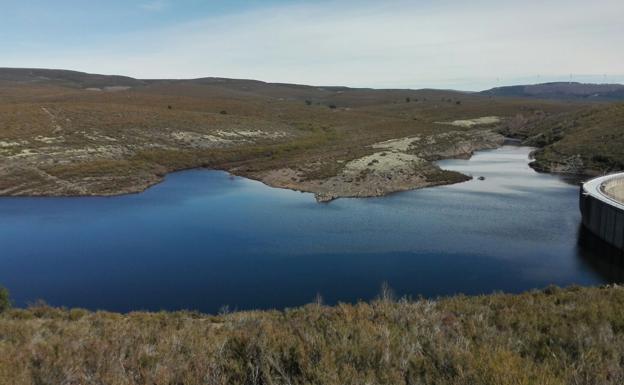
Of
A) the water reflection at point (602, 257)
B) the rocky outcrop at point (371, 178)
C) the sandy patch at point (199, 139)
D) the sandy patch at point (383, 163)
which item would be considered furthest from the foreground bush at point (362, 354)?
the sandy patch at point (199, 139)

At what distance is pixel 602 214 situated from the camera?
120ft

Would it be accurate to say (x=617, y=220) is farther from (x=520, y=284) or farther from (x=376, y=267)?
(x=376, y=267)

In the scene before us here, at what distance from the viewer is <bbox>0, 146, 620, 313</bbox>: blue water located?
2816cm

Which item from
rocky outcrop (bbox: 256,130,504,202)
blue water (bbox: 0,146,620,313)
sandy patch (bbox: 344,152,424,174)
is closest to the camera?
blue water (bbox: 0,146,620,313)

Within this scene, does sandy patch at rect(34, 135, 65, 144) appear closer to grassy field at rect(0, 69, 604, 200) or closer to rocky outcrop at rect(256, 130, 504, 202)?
grassy field at rect(0, 69, 604, 200)

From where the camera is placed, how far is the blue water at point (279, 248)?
28156 mm

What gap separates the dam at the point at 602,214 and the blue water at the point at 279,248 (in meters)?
1.69

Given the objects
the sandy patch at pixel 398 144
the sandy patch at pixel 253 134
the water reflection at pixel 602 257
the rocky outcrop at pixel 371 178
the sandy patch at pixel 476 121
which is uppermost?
the sandy patch at pixel 476 121

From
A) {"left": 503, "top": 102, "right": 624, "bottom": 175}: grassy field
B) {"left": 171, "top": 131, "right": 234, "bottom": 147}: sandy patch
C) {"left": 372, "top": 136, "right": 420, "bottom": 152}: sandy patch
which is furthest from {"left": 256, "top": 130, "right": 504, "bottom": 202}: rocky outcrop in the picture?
{"left": 171, "top": 131, "right": 234, "bottom": 147}: sandy patch

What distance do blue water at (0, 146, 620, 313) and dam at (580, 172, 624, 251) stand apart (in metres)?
1.69

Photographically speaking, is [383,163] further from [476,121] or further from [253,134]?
[476,121]

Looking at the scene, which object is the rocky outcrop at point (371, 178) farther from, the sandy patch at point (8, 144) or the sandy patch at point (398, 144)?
the sandy patch at point (8, 144)

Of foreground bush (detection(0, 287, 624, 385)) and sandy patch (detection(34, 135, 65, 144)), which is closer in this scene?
foreground bush (detection(0, 287, 624, 385))

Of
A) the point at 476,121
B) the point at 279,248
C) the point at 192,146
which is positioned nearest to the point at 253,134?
the point at 192,146
